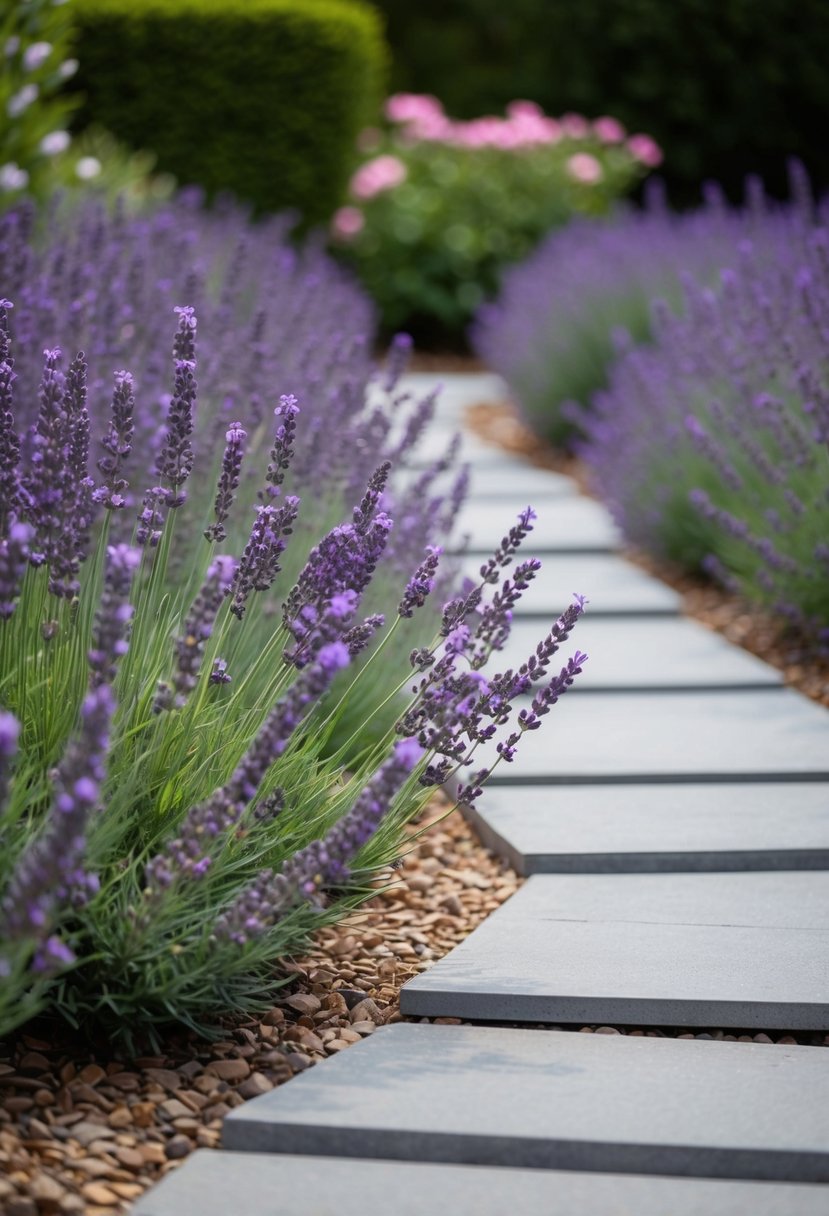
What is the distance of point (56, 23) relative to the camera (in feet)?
18.3

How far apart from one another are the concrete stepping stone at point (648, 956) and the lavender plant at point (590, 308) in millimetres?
3878

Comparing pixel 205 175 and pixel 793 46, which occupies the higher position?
Answer: pixel 793 46

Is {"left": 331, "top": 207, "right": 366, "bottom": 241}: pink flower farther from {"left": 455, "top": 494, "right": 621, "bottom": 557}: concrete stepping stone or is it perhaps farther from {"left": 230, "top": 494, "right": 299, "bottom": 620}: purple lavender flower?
{"left": 230, "top": 494, "right": 299, "bottom": 620}: purple lavender flower

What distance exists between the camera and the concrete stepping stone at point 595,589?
4156 millimetres

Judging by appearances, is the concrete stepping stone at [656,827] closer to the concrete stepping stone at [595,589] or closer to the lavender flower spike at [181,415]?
the lavender flower spike at [181,415]

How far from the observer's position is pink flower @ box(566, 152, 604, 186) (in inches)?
424

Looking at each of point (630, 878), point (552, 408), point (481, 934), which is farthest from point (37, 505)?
point (552, 408)

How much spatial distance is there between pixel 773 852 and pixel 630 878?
→ 0.26 metres

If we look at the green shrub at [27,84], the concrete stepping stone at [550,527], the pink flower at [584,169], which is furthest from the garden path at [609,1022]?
the pink flower at [584,169]

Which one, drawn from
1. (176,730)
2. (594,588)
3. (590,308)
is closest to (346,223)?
(590,308)

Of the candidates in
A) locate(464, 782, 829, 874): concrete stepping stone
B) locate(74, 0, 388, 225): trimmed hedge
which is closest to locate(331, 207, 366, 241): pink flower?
locate(74, 0, 388, 225): trimmed hedge

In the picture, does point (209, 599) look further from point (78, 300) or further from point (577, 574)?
point (577, 574)

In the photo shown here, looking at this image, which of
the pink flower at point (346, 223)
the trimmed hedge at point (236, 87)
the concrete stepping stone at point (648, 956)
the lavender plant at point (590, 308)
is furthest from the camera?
the pink flower at point (346, 223)

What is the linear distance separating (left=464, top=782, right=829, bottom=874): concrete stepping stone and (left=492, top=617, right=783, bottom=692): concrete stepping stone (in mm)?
655
